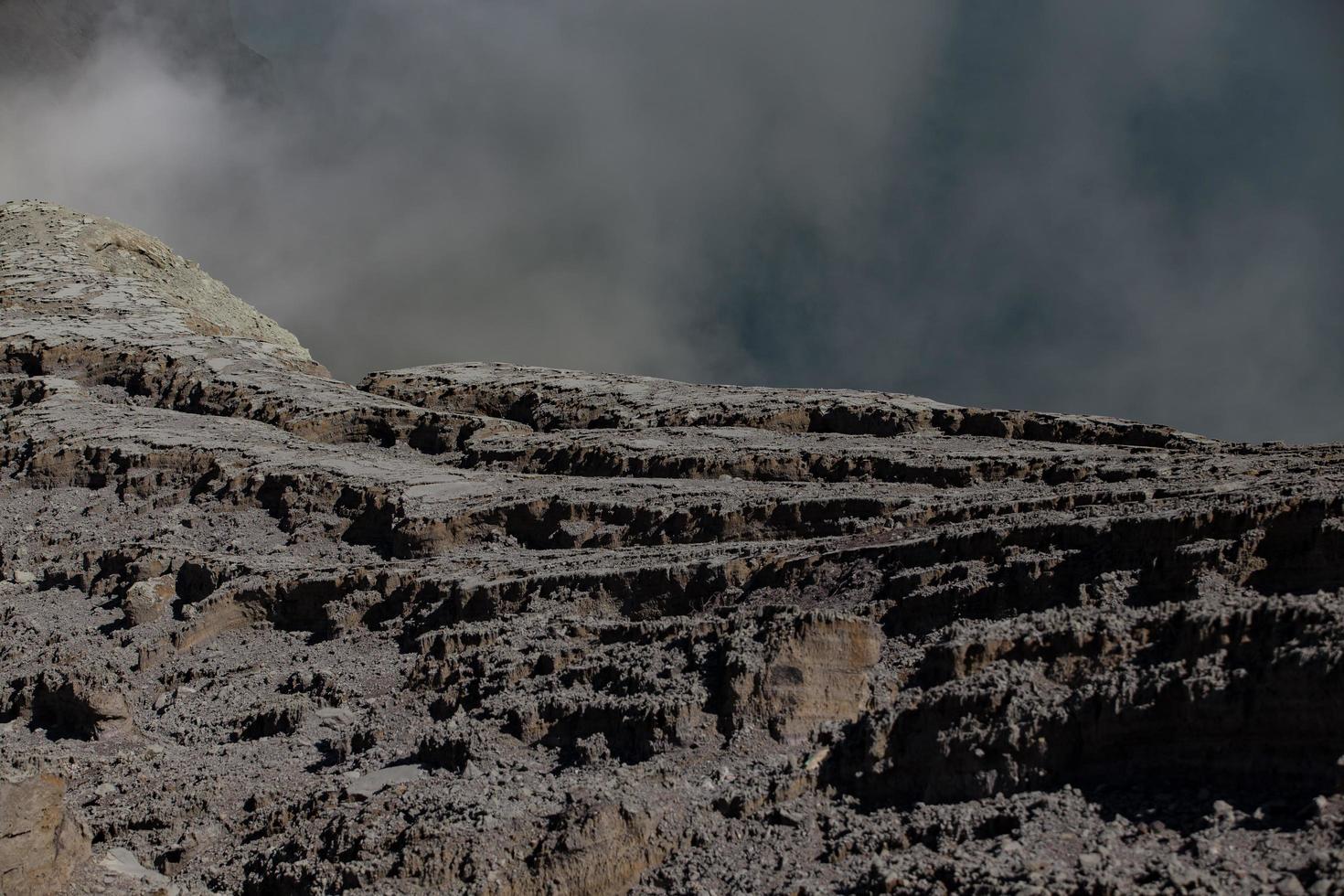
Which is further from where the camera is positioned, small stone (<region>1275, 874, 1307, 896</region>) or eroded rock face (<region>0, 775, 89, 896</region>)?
eroded rock face (<region>0, 775, 89, 896</region>)

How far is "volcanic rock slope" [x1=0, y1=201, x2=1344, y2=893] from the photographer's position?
10070 millimetres

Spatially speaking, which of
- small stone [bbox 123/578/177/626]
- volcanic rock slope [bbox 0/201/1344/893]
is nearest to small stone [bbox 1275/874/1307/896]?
volcanic rock slope [bbox 0/201/1344/893]

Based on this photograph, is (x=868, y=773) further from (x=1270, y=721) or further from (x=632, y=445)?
(x=632, y=445)

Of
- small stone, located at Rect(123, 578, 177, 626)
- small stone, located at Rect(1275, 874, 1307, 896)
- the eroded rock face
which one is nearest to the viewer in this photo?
small stone, located at Rect(1275, 874, 1307, 896)

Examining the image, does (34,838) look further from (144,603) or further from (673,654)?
(144,603)

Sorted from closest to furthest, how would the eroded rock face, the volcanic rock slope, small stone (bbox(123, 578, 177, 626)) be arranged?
the volcanic rock slope → the eroded rock face → small stone (bbox(123, 578, 177, 626))

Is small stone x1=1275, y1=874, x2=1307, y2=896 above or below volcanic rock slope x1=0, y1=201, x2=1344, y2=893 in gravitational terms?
below

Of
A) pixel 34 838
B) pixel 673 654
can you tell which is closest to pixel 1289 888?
pixel 673 654

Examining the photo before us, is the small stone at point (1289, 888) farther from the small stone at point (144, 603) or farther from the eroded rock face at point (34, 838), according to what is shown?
the small stone at point (144, 603)

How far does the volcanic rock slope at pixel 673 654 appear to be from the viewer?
33.0ft

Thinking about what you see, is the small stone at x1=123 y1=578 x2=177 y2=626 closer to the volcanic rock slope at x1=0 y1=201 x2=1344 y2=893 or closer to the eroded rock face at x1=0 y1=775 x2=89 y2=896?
the volcanic rock slope at x1=0 y1=201 x2=1344 y2=893

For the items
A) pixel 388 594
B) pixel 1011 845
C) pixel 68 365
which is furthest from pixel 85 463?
pixel 1011 845

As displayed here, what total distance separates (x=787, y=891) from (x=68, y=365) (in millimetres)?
27325

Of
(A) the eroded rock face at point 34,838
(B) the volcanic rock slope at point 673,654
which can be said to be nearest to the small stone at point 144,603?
(B) the volcanic rock slope at point 673,654
